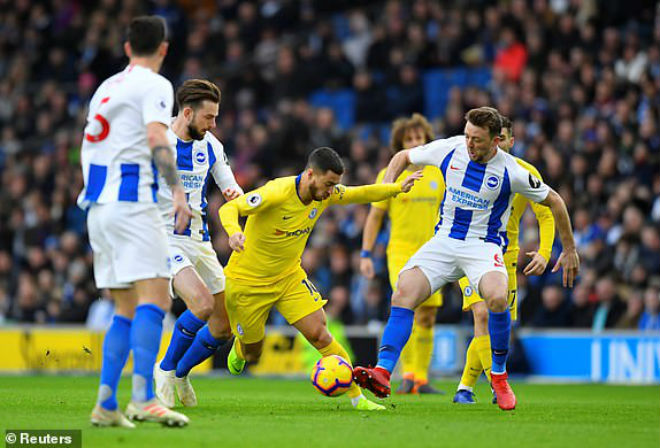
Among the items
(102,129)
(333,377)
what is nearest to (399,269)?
(333,377)

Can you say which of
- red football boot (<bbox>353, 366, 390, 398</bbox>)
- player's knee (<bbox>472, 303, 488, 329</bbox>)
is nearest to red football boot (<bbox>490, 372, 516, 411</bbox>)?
player's knee (<bbox>472, 303, 488, 329</bbox>)

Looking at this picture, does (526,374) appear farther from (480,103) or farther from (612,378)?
(480,103)

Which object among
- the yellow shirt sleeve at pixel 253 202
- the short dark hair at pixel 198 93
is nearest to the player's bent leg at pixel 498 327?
the yellow shirt sleeve at pixel 253 202

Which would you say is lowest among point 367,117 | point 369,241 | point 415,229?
point 369,241

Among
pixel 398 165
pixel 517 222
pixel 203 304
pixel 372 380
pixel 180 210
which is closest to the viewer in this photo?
pixel 180 210

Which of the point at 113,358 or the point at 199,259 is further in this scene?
the point at 199,259

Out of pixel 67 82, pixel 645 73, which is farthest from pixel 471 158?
pixel 67 82

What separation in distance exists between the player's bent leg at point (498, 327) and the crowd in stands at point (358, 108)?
651 cm

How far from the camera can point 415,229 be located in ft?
39.7

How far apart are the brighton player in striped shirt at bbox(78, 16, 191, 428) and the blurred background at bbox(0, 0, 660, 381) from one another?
9.75 m

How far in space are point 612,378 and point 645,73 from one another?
4715mm

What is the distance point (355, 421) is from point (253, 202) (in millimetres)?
1931

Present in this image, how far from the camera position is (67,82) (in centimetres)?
2462

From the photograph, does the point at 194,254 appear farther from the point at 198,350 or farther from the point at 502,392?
the point at 502,392
